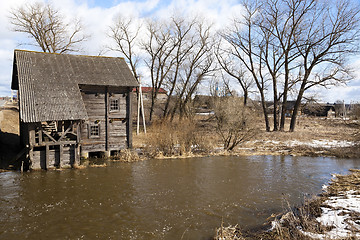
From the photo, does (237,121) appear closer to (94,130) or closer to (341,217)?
(94,130)

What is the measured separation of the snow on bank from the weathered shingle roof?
12.3 metres

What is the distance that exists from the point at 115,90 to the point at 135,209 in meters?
10.1

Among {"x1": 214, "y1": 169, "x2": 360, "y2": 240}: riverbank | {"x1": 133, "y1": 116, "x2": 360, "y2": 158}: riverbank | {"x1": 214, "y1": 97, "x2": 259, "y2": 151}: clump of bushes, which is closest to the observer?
{"x1": 214, "y1": 169, "x2": 360, "y2": 240}: riverbank

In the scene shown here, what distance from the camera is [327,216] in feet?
24.4

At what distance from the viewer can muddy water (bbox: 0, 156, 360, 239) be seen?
781cm

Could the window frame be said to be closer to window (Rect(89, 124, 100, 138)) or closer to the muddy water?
window (Rect(89, 124, 100, 138))

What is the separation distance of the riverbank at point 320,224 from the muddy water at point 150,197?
78 centimetres

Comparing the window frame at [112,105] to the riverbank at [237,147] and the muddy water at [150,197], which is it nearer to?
the riverbank at [237,147]

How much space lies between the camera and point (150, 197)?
412 inches

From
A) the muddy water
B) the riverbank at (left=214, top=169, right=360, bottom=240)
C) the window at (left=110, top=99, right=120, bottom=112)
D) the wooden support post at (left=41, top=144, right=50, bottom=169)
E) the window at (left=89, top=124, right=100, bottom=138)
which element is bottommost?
the muddy water

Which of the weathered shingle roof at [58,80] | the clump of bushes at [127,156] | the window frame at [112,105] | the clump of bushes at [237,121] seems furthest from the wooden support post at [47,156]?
the clump of bushes at [237,121]

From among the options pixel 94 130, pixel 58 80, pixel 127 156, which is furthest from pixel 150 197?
pixel 58 80

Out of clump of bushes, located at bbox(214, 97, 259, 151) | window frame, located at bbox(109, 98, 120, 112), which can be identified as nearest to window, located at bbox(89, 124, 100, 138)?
window frame, located at bbox(109, 98, 120, 112)

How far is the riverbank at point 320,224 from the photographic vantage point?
20.6 ft
